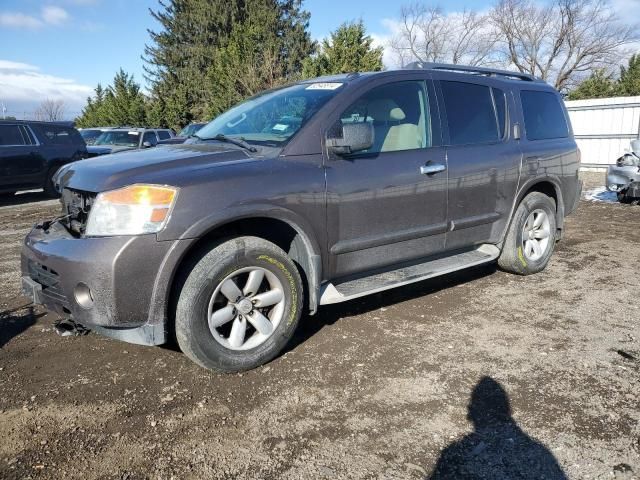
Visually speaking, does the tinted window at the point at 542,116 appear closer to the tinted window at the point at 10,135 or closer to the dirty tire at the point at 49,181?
the dirty tire at the point at 49,181

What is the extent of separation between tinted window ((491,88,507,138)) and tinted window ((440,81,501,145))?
60 millimetres

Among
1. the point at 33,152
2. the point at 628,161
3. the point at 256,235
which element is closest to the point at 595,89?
the point at 628,161

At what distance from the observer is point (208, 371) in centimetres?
321

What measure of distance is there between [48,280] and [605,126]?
1855cm

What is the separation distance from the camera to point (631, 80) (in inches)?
1011

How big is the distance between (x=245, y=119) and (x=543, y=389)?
2.88 metres

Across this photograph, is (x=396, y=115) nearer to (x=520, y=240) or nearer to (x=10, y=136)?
(x=520, y=240)

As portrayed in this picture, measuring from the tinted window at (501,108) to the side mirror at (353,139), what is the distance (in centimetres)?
190

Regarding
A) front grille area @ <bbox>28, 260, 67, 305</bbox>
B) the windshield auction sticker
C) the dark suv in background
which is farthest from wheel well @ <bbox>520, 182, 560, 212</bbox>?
the dark suv in background

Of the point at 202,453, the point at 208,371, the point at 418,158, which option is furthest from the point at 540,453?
the point at 418,158

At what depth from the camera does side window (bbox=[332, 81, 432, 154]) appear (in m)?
3.82

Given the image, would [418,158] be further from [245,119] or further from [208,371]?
[208,371]

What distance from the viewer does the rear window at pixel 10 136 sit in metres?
10.6

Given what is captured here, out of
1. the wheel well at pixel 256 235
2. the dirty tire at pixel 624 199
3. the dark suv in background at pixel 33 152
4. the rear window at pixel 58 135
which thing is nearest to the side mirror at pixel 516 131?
the wheel well at pixel 256 235
